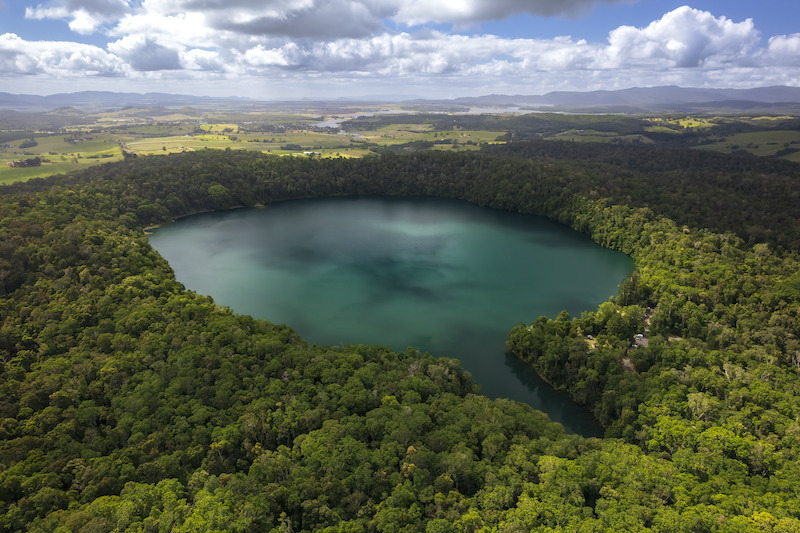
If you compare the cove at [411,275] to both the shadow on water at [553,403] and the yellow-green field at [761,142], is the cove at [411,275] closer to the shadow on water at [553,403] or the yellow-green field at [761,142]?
the shadow on water at [553,403]

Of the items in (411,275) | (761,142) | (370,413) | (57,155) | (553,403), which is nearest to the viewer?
(370,413)

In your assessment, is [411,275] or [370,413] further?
[411,275]

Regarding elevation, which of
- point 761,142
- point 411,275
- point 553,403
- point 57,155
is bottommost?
point 553,403

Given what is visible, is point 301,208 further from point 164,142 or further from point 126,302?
point 164,142

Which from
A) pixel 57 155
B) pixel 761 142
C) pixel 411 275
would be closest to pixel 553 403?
pixel 411 275

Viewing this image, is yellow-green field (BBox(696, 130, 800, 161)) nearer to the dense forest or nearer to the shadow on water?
the dense forest

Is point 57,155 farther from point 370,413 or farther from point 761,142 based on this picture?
point 761,142
